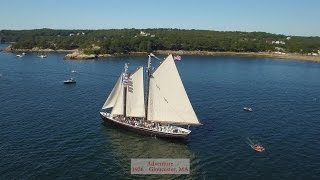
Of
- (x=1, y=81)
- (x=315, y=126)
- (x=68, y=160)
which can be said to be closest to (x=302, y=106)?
(x=315, y=126)

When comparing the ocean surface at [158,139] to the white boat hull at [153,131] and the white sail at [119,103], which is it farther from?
the white sail at [119,103]

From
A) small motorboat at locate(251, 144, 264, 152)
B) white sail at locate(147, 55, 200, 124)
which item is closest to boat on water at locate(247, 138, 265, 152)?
small motorboat at locate(251, 144, 264, 152)

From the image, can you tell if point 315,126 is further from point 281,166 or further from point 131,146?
point 131,146

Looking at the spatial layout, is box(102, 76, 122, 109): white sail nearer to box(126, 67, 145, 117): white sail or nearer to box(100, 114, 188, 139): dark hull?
box(126, 67, 145, 117): white sail

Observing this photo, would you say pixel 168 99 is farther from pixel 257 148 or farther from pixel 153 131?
pixel 257 148

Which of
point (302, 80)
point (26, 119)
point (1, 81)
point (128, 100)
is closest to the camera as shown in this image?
point (128, 100)

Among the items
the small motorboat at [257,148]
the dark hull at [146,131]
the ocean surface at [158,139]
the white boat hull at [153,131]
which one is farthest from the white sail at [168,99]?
the small motorboat at [257,148]

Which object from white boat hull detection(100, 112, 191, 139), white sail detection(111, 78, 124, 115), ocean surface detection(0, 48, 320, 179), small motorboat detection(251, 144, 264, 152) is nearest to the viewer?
ocean surface detection(0, 48, 320, 179)
